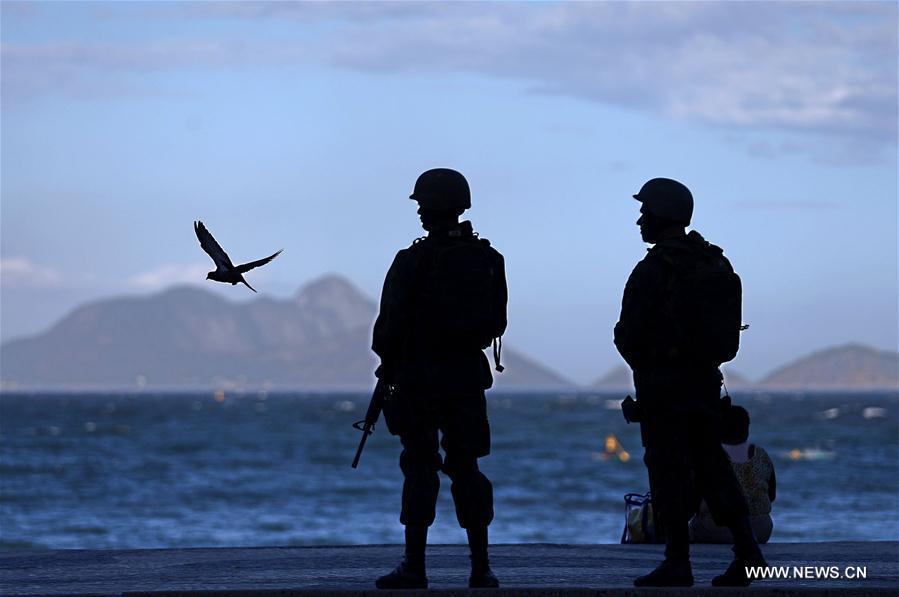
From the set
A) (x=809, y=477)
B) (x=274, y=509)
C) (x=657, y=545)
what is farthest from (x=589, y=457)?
(x=657, y=545)

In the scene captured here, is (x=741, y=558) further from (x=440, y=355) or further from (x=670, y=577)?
(x=440, y=355)

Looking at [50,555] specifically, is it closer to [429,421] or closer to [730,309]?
[429,421]

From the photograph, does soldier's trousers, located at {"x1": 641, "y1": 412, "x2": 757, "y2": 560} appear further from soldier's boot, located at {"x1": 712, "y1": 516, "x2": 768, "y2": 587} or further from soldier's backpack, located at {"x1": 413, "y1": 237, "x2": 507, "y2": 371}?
soldier's backpack, located at {"x1": 413, "y1": 237, "x2": 507, "y2": 371}

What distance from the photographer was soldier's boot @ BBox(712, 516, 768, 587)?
260 inches

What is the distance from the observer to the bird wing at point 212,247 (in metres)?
7.51

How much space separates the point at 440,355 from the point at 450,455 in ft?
1.48

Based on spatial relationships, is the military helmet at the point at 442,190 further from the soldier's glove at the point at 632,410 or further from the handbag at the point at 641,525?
the handbag at the point at 641,525

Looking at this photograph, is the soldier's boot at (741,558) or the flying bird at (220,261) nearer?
the soldier's boot at (741,558)

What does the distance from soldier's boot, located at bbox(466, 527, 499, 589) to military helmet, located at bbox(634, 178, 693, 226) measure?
63.0 inches

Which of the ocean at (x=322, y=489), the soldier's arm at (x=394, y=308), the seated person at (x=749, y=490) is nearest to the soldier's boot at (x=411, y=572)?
the soldier's arm at (x=394, y=308)

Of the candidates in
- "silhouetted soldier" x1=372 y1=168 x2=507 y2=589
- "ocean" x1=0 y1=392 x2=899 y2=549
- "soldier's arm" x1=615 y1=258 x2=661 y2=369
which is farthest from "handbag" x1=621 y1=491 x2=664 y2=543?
"ocean" x1=0 y1=392 x2=899 y2=549

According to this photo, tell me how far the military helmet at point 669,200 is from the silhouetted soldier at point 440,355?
718mm

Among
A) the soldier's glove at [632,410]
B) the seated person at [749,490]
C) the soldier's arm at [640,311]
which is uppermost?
the soldier's arm at [640,311]

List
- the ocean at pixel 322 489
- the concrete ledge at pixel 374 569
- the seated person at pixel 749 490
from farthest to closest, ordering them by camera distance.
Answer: the ocean at pixel 322 489 < the seated person at pixel 749 490 < the concrete ledge at pixel 374 569
